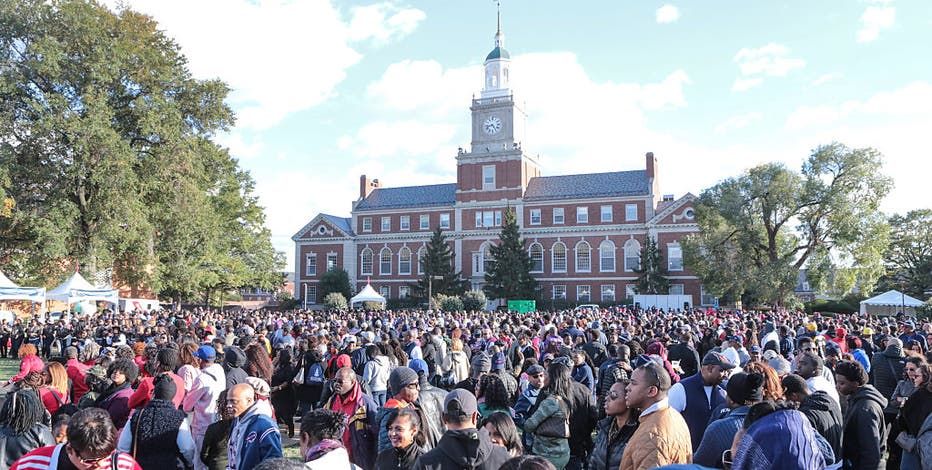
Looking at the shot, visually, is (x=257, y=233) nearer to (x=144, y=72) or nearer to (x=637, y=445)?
(x=144, y=72)

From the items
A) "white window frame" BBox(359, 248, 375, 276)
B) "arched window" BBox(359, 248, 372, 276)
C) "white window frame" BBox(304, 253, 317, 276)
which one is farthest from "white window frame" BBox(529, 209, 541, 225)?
"white window frame" BBox(304, 253, 317, 276)

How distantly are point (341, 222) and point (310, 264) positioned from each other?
520 centimetres

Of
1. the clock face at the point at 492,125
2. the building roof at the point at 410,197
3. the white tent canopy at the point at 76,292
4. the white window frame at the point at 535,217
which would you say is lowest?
the white tent canopy at the point at 76,292

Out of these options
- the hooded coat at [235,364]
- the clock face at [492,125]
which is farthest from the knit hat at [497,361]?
the clock face at [492,125]

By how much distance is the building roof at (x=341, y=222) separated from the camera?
65.6 m

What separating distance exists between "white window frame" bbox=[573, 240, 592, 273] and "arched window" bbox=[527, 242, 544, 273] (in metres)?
3.03

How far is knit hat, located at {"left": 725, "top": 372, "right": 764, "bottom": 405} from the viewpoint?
4918 millimetres

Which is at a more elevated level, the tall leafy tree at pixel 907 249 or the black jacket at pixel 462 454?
the tall leafy tree at pixel 907 249

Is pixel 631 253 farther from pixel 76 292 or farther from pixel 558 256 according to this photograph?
pixel 76 292

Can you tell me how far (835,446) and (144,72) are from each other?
35.9 meters

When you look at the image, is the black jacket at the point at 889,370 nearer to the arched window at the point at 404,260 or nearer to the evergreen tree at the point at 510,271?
the evergreen tree at the point at 510,271

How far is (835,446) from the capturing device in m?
5.44

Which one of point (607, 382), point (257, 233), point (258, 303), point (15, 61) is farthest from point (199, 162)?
point (258, 303)

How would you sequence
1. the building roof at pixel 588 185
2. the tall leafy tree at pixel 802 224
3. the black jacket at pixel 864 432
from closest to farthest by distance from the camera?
the black jacket at pixel 864 432
the tall leafy tree at pixel 802 224
the building roof at pixel 588 185
